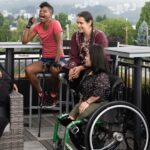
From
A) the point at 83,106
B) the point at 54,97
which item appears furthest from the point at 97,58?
the point at 54,97

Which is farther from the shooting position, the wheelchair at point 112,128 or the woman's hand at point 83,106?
the woman's hand at point 83,106

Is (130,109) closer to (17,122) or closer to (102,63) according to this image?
(102,63)

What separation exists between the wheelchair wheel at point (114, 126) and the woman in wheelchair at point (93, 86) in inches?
5.1

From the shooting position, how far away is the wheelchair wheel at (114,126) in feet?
9.53

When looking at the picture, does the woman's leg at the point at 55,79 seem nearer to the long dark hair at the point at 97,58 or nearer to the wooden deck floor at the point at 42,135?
the wooden deck floor at the point at 42,135

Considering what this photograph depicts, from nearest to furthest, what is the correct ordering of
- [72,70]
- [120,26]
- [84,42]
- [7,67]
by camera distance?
[72,70] < [84,42] < [7,67] < [120,26]

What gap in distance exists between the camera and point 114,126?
3.09m

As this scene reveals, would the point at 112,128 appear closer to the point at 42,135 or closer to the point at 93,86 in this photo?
the point at 93,86

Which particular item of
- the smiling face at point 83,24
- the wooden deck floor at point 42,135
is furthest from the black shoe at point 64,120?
the smiling face at point 83,24

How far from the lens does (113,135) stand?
3.05 m

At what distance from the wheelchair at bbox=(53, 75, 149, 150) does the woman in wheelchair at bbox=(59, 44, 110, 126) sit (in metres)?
0.08

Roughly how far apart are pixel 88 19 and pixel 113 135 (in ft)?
3.75

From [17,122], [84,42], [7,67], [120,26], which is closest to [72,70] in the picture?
[84,42]

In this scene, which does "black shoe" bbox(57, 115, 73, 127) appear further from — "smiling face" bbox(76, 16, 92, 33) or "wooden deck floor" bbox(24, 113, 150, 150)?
"smiling face" bbox(76, 16, 92, 33)
